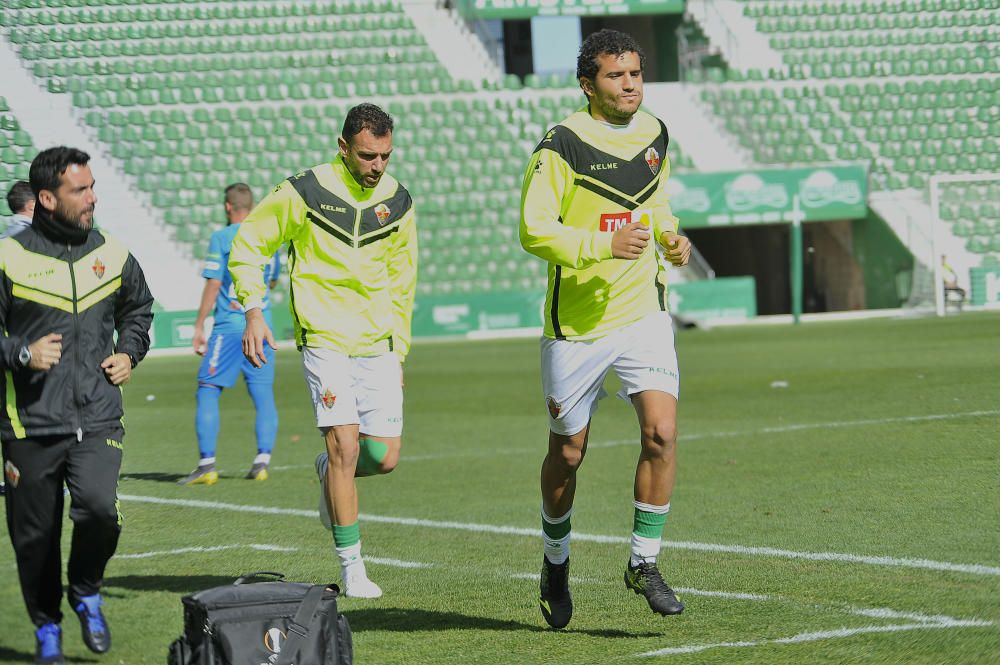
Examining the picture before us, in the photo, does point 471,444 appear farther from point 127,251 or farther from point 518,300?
point 518,300

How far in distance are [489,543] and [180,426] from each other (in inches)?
337

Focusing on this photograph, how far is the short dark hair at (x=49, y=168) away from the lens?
4777mm

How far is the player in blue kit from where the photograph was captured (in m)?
10.4

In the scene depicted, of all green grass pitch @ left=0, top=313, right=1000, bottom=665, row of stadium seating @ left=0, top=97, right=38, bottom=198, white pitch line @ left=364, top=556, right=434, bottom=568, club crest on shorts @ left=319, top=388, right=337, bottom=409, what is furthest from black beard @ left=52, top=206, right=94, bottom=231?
row of stadium seating @ left=0, top=97, right=38, bottom=198

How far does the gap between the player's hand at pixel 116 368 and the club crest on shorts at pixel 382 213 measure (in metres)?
1.76

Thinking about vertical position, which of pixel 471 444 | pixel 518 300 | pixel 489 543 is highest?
pixel 489 543

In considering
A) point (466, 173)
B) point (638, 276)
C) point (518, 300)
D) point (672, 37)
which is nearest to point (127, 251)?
point (638, 276)

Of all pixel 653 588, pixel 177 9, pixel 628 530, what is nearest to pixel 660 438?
pixel 653 588

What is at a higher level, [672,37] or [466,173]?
[672,37]

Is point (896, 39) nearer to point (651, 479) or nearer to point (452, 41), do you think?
point (452, 41)

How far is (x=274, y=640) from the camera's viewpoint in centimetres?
423

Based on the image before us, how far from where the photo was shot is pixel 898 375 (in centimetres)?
1576

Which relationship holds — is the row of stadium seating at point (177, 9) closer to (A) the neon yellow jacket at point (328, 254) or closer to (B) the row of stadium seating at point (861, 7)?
(B) the row of stadium seating at point (861, 7)

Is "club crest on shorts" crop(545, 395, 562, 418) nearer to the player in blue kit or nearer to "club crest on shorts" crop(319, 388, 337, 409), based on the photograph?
"club crest on shorts" crop(319, 388, 337, 409)
